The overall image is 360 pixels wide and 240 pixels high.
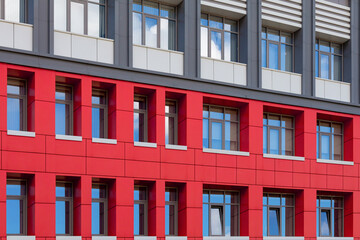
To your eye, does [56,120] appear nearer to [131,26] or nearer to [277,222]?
[131,26]

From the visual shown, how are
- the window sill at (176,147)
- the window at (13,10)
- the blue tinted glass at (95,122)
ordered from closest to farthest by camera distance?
1. the window at (13,10)
2. the blue tinted glass at (95,122)
3. the window sill at (176,147)

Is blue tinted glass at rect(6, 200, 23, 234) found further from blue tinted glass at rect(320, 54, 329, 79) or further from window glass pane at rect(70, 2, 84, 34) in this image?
blue tinted glass at rect(320, 54, 329, 79)

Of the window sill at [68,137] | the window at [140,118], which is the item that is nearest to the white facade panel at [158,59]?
the window at [140,118]

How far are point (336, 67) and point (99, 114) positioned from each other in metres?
15.5

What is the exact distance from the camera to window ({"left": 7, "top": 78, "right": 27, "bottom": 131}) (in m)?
31.6

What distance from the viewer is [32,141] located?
101 ft

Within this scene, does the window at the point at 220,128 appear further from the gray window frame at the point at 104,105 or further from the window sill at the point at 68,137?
the window sill at the point at 68,137

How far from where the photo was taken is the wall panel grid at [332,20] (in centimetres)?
4072

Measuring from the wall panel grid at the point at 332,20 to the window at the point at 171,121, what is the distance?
10045mm

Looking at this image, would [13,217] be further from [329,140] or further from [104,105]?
[329,140]

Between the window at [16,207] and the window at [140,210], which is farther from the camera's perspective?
the window at [140,210]

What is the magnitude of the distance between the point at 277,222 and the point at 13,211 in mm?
14483

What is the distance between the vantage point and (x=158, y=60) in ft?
115

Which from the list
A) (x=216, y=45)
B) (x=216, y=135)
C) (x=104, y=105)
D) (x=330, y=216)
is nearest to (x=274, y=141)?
(x=216, y=135)
